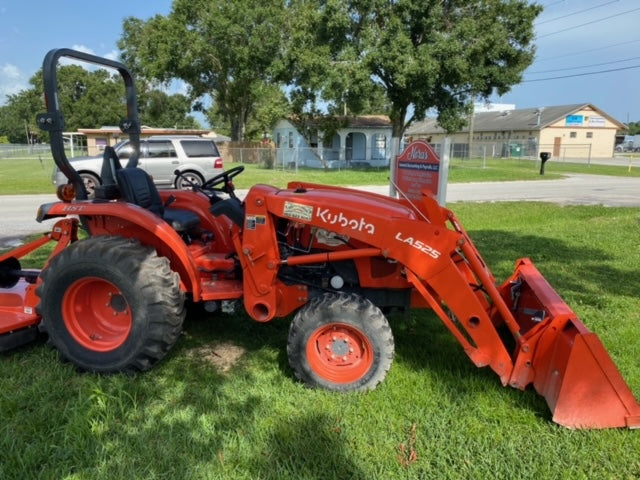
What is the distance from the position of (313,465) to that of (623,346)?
2743mm

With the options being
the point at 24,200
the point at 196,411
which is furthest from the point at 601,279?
the point at 24,200

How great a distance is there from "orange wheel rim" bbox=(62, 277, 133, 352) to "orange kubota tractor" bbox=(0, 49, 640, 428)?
0.01 meters

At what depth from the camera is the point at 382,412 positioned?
3.00 metres

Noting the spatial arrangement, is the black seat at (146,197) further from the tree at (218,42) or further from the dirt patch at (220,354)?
the tree at (218,42)

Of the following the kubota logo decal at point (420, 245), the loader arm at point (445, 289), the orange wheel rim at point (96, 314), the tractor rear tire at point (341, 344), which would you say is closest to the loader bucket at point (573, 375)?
the loader arm at point (445, 289)

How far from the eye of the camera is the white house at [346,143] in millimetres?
32434

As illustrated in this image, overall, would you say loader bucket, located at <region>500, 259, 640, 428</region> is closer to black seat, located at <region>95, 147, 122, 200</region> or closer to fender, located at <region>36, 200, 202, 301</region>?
fender, located at <region>36, 200, 202, 301</region>

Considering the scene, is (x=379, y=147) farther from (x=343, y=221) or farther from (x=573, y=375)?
(x=573, y=375)

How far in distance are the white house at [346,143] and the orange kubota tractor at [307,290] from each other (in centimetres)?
2776

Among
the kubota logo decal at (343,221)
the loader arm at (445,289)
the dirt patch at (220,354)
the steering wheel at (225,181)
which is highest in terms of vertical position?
the steering wheel at (225,181)

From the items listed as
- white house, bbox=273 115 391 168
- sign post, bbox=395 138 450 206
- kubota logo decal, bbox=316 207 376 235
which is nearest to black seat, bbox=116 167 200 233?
kubota logo decal, bbox=316 207 376 235

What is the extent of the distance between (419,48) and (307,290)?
2130 centimetres

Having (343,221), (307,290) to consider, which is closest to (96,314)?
(307,290)

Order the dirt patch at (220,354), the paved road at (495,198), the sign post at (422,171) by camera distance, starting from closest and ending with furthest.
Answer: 1. the dirt patch at (220,354)
2. the sign post at (422,171)
3. the paved road at (495,198)
